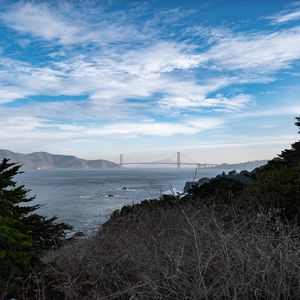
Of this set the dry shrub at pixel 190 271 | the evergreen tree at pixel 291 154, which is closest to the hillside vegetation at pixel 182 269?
the dry shrub at pixel 190 271

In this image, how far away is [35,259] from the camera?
514cm

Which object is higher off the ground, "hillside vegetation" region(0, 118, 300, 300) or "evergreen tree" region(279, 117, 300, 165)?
"evergreen tree" region(279, 117, 300, 165)

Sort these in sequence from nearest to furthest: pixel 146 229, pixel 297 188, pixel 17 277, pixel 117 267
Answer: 1. pixel 17 277
2. pixel 117 267
3. pixel 146 229
4. pixel 297 188

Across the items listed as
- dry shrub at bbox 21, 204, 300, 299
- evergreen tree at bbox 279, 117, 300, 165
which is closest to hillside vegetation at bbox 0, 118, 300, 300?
dry shrub at bbox 21, 204, 300, 299

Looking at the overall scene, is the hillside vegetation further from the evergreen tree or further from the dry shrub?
the evergreen tree

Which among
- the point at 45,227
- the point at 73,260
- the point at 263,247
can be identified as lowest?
the point at 45,227

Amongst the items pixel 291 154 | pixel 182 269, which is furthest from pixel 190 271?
pixel 291 154

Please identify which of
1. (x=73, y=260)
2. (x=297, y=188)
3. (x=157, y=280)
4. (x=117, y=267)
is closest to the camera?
(x=157, y=280)

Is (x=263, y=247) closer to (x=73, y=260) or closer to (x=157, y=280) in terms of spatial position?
(x=157, y=280)

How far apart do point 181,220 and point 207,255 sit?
2.94m

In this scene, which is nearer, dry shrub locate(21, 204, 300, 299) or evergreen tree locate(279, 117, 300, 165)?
dry shrub locate(21, 204, 300, 299)

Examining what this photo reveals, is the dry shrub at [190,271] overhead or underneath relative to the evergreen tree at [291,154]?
underneath

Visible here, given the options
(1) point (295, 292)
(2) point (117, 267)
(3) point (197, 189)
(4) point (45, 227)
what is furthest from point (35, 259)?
(3) point (197, 189)

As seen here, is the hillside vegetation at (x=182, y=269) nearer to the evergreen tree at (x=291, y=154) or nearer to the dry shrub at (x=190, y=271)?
the dry shrub at (x=190, y=271)
